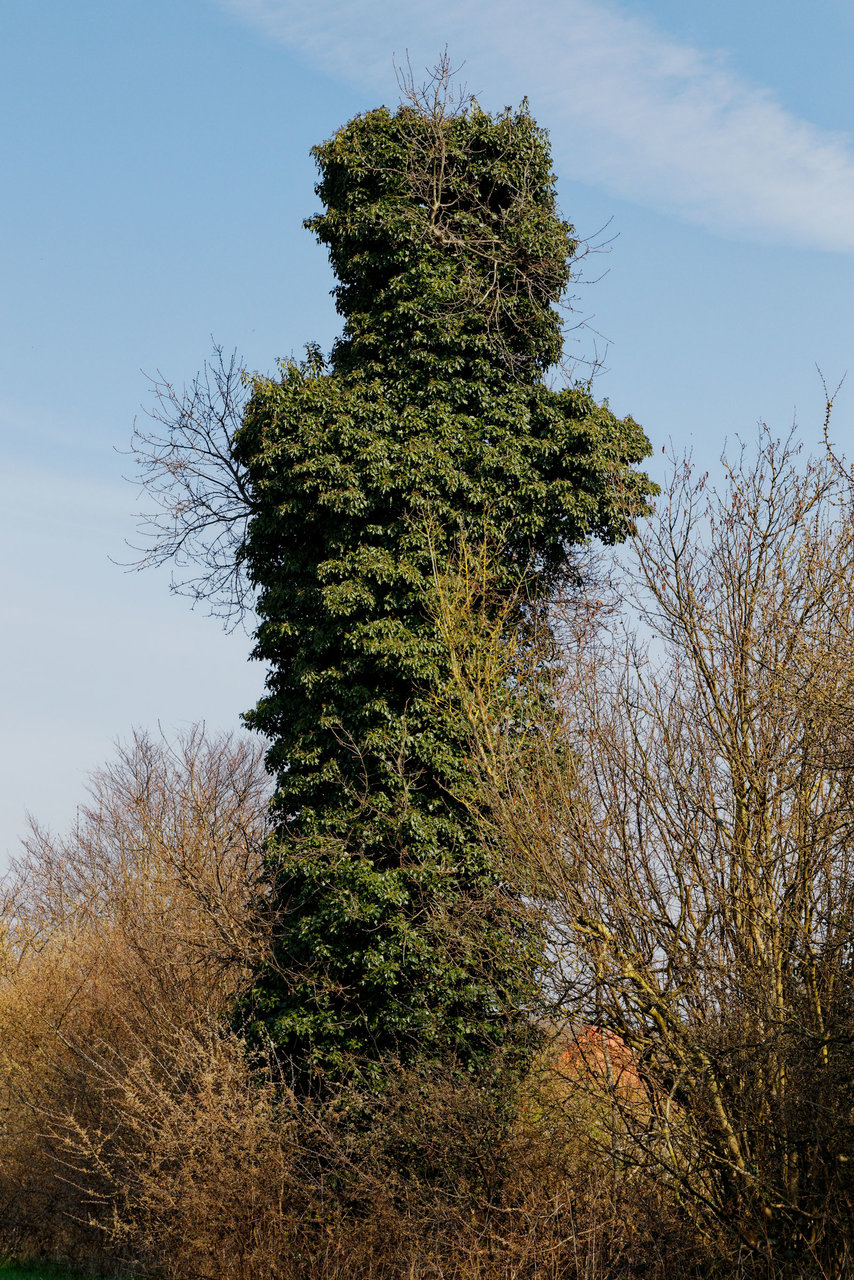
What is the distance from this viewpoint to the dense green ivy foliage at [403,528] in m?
13.4

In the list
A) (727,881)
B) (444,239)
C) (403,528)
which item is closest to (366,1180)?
(727,881)

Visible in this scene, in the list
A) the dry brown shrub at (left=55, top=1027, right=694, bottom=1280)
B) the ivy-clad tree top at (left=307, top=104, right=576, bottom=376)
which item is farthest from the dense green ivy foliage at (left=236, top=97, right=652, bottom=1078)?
the dry brown shrub at (left=55, top=1027, right=694, bottom=1280)

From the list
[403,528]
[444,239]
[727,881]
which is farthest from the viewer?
[444,239]

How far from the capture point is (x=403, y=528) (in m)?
14.8

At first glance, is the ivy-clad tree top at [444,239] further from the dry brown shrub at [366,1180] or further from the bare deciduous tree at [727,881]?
the dry brown shrub at [366,1180]

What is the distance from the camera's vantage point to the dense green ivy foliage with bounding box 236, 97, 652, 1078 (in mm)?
13375

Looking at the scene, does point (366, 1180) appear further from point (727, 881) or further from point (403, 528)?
point (403, 528)

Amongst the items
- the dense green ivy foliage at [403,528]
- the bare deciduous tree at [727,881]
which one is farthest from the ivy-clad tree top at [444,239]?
the bare deciduous tree at [727,881]

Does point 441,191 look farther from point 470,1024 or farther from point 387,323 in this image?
point 470,1024

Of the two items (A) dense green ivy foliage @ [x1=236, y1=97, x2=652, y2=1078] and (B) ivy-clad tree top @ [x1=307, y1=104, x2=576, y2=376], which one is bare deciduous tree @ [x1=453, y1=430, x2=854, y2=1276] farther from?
(B) ivy-clad tree top @ [x1=307, y1=104, x2=576, y2=376]

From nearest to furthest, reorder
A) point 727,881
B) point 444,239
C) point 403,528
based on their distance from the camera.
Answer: point 727,881
point 403,528
point 444,239

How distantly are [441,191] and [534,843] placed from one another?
10113 millimetres

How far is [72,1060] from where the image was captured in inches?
703

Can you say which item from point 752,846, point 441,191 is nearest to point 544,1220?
point 752,846
